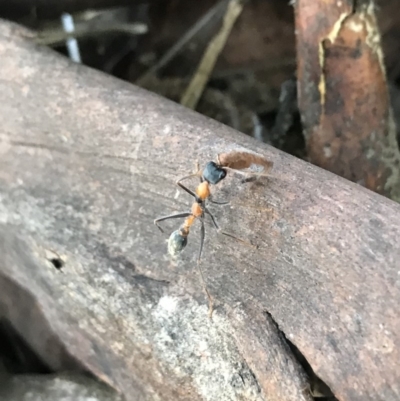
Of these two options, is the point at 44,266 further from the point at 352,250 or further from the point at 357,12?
the point at 357,12

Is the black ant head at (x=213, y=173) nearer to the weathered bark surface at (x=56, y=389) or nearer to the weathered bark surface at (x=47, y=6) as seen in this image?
the weathered bark surface at (x=56, y=389)

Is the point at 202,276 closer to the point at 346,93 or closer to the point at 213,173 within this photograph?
the point at 213,173

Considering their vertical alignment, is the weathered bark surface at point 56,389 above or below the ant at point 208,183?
below

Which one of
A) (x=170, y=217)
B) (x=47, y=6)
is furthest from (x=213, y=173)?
Result: (x=47, y=6)

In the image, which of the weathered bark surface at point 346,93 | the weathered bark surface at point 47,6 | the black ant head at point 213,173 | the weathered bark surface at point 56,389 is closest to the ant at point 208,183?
the black ant head at point 213,173

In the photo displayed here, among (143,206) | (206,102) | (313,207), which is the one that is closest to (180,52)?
(206,102)

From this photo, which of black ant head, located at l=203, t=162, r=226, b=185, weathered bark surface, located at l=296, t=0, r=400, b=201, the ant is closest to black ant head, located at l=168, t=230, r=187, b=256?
the ant
